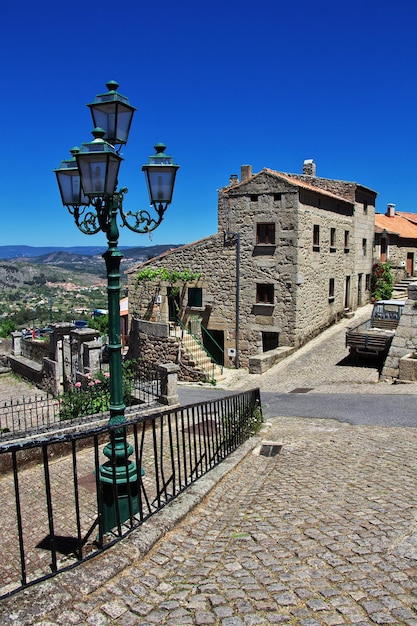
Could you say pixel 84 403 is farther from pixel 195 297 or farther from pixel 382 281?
pixel 382 281

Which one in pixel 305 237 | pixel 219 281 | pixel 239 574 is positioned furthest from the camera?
pixel 219 281

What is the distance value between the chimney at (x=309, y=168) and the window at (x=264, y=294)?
793 centimetres

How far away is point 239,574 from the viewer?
12.3 ft

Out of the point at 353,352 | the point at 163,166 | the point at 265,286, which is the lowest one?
the point at 353,352

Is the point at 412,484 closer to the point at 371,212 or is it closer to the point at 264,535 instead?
the point at 264,535

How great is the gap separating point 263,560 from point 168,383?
7289 mm

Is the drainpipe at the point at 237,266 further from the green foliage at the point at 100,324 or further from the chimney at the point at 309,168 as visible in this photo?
the green foliage at the point at 100,324

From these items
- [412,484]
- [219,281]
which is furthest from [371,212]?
[412,484]

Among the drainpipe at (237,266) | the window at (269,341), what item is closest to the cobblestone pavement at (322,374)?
the window at (269,341)

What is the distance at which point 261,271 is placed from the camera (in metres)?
20.9

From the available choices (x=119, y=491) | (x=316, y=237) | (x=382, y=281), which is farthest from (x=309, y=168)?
(x=119, y=491)

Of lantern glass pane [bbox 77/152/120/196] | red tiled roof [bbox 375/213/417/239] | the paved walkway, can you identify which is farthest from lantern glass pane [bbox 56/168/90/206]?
red tiled roof [bbox 375/213/417/239]

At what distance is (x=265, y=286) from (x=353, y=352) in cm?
493

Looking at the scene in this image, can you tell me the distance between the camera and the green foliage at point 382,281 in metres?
27.1
